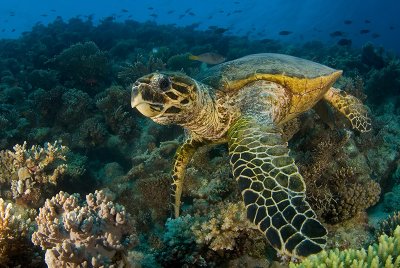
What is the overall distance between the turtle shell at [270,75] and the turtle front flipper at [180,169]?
816 mm

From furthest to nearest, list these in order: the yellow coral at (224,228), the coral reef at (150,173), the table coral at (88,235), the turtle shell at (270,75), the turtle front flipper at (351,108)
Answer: the turtle front flipper at (351,108)
the turtle shell at (270,75)
the yellow coral at (224,228)
the coral reef at (150,173)
the table coral at (88,235)

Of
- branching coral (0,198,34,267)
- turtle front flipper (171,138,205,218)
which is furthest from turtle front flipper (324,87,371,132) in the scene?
branching coral (0,198,34,267)

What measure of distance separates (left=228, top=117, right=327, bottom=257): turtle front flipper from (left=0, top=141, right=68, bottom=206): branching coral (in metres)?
2.83

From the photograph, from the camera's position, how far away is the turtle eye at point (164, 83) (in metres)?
2.88

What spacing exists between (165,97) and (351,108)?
340 centimetres

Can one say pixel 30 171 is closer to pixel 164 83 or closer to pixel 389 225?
pixel 164 83

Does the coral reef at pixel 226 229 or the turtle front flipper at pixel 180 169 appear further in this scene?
the turtle front flipper at pixel 180 169

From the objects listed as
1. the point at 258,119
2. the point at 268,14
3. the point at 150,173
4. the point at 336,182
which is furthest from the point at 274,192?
the point at 268,14

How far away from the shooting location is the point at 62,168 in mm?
4406

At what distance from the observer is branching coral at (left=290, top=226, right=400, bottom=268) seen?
189 cm

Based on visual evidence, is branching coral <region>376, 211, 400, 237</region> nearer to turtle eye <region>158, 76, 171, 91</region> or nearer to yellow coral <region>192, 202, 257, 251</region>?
yellow coral <region>192, 202, 257, 251</region>

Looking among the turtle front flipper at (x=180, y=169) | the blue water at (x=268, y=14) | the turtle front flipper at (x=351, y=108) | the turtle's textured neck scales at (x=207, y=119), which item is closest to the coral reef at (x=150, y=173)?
the turtle front flipper at (x=351, y=108)

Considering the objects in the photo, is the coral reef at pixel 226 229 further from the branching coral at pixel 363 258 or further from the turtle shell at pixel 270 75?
the turtle shell at pixel 270 75

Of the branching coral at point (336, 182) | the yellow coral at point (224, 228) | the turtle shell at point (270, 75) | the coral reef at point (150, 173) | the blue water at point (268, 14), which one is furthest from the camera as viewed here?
the blue water at point (268, 14)
